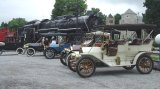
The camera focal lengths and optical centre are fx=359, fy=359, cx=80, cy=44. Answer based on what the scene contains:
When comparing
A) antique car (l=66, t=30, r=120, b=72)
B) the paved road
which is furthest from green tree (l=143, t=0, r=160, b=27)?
the paved road

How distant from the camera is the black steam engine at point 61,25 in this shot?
26.2 metres

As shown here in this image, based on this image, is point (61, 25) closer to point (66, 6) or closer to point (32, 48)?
point (32, 48)

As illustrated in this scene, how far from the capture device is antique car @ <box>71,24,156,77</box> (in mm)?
14008

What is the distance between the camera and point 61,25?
97.5ft

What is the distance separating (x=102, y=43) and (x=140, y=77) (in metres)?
2.17

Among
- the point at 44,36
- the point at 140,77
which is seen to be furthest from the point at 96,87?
the point at 44,36

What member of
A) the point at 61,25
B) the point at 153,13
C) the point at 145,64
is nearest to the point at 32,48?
the point at 61,25

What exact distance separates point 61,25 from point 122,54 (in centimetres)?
1541

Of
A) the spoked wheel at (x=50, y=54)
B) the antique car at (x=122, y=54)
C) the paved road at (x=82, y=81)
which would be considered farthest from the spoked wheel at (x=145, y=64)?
the spoked wheel at (x=50, y=54)

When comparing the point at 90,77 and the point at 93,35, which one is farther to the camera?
the point at 93,35

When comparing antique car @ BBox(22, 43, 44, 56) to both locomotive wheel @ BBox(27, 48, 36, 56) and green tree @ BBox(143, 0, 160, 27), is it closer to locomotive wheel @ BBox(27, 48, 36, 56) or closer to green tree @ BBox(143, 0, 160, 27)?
locomotive wheel @ BBox(27, 48, 36, 56)

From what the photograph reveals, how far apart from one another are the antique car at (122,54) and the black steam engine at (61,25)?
29.7ft

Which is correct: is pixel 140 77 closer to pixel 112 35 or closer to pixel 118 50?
pixel 118 50

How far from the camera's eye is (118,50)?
14.7m
